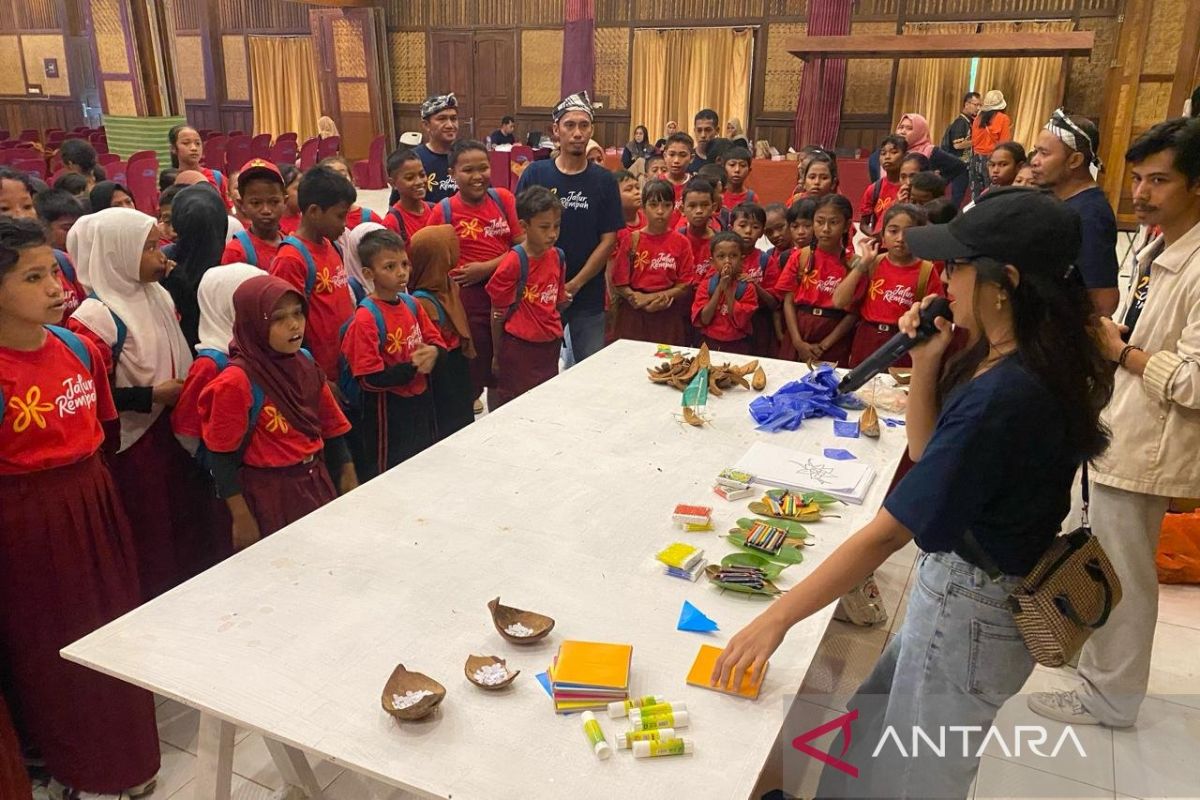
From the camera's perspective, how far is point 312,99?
15539 mm

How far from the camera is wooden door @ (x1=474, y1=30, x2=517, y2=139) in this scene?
13773 millimetres

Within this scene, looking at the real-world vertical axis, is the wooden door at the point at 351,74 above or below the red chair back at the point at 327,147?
above

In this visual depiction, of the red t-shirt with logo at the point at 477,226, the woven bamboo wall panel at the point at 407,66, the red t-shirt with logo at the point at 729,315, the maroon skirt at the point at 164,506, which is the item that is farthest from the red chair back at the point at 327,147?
the maroon skirt at the point at 164,506

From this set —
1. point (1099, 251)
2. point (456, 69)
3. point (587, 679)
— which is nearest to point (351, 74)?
point (456, 69)

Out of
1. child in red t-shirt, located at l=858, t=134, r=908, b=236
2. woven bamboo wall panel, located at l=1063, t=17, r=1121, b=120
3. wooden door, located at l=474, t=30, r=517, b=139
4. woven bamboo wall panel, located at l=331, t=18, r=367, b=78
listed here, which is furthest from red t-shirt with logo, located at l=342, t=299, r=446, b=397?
woven bamboo wall panel, located at l=331, t=18, r=367, b=78

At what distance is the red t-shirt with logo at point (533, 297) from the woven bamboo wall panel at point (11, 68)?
58.7 ft

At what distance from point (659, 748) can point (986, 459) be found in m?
0.65

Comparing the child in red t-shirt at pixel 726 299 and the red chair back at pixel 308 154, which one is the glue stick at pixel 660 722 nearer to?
the child in red t-shirt at pixel 726 299

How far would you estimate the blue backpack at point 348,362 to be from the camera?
8.91 feet

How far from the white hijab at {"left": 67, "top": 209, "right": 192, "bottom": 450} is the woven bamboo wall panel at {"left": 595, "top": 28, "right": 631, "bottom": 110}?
11.8 meters

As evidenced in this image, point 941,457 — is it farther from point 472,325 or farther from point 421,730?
point 472,325

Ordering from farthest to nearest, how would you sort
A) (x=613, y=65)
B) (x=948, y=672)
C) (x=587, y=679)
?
1. (x=613, y=65)
2. (x=948, y=672)
3. (x=587, y=679)

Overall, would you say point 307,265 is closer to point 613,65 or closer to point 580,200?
point 580,200

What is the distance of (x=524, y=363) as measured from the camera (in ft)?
11.6
